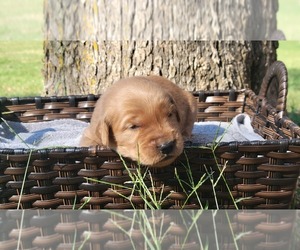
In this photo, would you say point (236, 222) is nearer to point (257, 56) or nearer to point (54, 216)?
point (54, 216)

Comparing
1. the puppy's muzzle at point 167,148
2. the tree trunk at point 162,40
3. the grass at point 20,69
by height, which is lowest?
the grass at point 20,69

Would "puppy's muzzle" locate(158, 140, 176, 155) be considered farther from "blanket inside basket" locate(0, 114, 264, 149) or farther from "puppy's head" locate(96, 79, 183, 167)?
"blanket inside basket" locate(0, 114, 264, 149)

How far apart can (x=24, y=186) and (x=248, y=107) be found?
5.78 feet

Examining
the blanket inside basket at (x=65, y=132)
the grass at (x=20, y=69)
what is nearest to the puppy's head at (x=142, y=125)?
the blanket inside basket at (x=65, y=132)

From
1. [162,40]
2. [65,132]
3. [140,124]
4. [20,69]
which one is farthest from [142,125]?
[20,69]

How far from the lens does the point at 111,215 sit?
2189 mm

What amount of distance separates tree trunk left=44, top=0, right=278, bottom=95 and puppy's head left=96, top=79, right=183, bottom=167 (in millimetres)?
1105

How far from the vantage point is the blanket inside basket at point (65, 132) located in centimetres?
293

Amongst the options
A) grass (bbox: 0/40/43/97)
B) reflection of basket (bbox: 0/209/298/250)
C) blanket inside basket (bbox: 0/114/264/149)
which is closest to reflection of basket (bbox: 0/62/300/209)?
reflection of basket (bbox: 0/209/298/250)

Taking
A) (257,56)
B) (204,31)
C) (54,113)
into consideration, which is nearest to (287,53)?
(257,56)

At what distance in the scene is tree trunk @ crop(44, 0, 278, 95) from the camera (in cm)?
344

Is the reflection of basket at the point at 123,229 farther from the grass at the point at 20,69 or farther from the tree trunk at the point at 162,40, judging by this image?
the grass at the point at 20,69

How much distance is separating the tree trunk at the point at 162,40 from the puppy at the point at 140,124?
1004mm

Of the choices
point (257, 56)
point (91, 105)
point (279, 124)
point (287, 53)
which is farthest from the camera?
point (287, 53)
